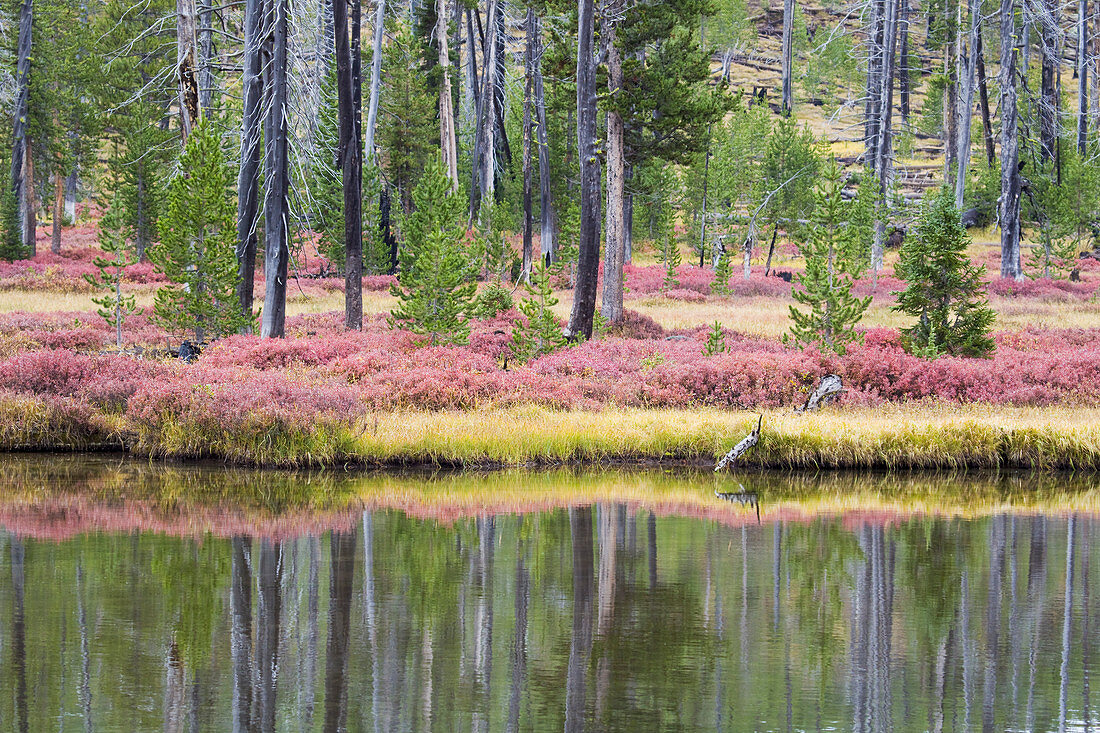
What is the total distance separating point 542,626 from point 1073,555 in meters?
5.81

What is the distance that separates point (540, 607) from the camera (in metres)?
8.86

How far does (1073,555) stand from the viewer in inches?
419

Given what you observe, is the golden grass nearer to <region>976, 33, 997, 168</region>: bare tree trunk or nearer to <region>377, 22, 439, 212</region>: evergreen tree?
<region>377, 22, 439, 212</region>: evergreen tree

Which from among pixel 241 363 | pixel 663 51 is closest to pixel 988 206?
pixel 663 51

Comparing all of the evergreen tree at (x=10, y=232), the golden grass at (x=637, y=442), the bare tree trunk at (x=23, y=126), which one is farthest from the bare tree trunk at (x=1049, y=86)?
the bare tree trunk at (x=23, y=126)

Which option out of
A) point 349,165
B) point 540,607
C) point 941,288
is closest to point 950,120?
point 941,288

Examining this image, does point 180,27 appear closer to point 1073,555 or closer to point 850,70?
point 1073,555

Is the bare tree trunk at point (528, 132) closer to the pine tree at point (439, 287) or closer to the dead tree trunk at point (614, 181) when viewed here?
the dead tree trunk at point (614, 181)

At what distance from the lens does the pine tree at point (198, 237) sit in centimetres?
2164

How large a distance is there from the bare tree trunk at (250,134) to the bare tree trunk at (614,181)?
819 centimetres

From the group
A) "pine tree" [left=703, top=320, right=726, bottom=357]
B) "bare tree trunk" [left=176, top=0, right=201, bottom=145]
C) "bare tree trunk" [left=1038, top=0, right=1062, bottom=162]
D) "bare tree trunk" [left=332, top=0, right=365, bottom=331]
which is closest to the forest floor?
"pine tree" [left=703, top=320, right=726, bottom=357]

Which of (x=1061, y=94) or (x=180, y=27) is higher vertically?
(x=1061, y=94)

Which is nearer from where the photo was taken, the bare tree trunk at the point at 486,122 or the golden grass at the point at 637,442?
the golden grass at the point at 637,442

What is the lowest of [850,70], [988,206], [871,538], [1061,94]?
[871,538]
